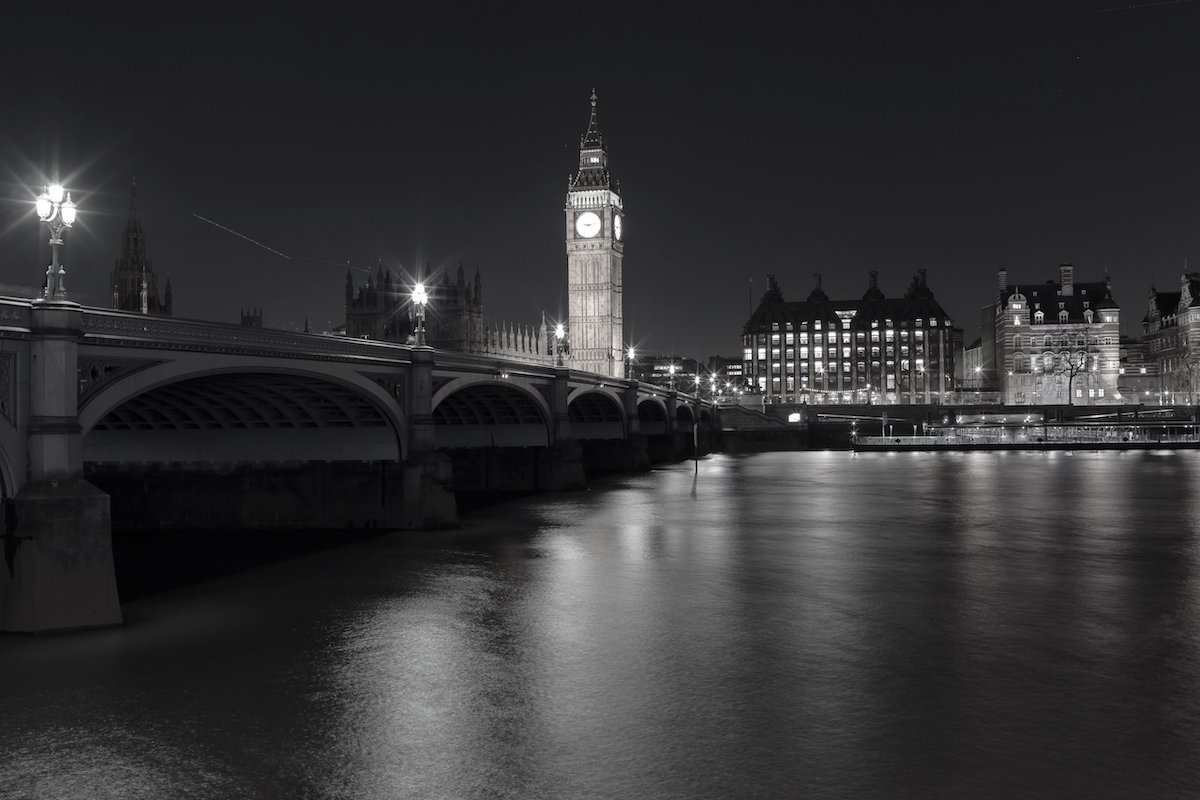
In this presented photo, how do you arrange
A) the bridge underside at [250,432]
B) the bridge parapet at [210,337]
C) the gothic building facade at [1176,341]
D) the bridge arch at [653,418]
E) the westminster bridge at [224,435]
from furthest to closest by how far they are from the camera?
the gothic building facade at [1176,341] → the bridge arch at [653,418] → the bridge underside at [250,432] → the bridge parapet at [210,337] → the westminster bridge at [224,435]

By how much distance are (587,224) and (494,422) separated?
412ft

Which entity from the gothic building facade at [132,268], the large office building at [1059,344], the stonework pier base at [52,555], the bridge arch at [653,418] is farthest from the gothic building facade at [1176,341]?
the stonework pier base at [52,555]

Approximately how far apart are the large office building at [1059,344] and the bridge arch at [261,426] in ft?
534

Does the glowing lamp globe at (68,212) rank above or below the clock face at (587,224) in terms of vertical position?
below

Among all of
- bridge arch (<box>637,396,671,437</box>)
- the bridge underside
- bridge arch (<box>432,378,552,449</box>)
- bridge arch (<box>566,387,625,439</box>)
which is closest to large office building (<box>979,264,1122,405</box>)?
bridge arch (<box>637,396,671,437</box>)

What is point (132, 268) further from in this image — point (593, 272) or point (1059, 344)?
point (1059, 344)

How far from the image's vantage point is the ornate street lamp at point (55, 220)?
20.2 m

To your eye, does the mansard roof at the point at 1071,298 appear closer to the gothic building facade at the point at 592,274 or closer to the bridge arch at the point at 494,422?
the gothic building facade at the point at 592,274

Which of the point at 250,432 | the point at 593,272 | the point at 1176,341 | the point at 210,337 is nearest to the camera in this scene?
the point at 210,337

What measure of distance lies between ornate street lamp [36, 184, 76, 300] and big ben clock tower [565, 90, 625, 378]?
15466cm

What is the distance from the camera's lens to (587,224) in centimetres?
17988

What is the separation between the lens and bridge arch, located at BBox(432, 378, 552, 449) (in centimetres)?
5447

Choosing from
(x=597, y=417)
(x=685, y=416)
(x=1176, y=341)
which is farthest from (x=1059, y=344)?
(x=597, y=417)

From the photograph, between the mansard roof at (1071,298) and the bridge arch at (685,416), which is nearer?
the bridge arch at (685,416)
